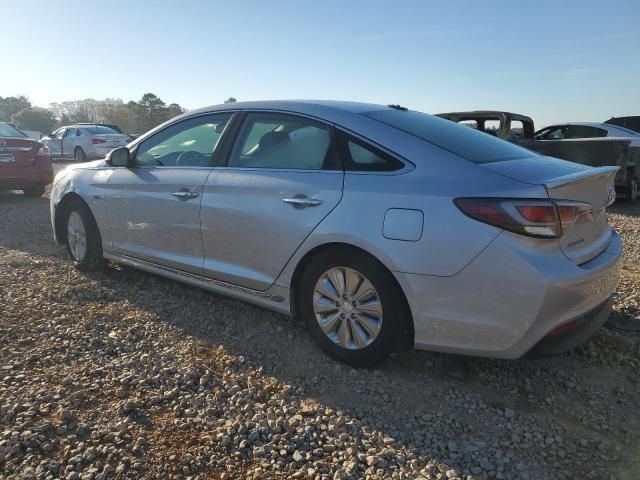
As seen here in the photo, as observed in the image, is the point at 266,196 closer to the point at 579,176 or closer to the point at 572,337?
the point at 579,176

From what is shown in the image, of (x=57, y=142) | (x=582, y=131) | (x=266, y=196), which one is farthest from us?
(x=57, y=142)

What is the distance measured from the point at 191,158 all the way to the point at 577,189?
2682 millimetres

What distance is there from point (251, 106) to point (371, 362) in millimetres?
1991

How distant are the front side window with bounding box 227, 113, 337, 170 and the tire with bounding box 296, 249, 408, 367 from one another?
2.00ft

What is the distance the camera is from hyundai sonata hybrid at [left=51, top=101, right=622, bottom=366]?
2455 mm

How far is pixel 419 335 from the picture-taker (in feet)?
8.95

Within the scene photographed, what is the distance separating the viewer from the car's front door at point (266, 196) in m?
3.05

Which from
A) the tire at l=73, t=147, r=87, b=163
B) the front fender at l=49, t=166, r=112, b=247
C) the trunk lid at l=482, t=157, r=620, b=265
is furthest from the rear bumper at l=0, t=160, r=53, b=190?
the tire at l=73, t=147, r=87, b=163

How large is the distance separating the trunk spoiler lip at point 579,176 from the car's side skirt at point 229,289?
1.67 metres

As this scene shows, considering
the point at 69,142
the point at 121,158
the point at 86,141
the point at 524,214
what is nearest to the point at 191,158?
the point at 121,158

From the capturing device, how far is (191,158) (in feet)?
12.8

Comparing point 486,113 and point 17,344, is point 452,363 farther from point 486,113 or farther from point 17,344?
point 486,113

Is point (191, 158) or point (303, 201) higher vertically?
point (191, 158)

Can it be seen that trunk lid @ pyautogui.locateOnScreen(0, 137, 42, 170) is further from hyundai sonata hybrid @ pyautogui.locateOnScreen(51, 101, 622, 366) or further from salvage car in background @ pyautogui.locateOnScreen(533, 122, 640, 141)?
salvage car in background @ pyautogui.locateOnScreen(533, 122, 640, 141)
